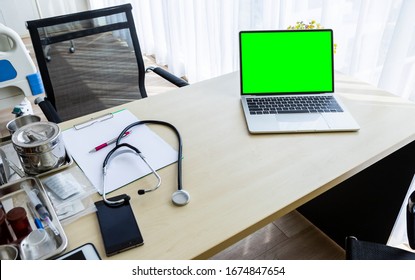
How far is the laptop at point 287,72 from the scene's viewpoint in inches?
43.1

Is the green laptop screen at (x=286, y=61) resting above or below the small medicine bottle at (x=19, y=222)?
above

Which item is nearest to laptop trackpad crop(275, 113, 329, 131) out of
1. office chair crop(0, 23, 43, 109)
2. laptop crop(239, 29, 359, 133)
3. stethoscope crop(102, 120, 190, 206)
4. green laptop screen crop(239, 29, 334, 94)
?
laptop crop(239, 29, 359, 133)

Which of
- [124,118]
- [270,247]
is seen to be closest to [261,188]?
[124,118]

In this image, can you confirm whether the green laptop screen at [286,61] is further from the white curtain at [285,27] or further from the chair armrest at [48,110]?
the chair armrest at [48,110]

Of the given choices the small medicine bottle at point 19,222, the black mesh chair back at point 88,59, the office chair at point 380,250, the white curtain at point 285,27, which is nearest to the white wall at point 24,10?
the white curtain at point 285,27

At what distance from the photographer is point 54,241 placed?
2.20ft

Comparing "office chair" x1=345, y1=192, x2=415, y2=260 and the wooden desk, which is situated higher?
the wooden desk

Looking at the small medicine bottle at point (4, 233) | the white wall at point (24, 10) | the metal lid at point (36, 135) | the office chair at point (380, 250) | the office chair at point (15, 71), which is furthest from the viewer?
the white wall at point (24, 10)

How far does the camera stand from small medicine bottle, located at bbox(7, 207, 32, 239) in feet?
2.15

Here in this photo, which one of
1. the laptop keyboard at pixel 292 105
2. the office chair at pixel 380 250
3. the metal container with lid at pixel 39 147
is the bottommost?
the office chair at pixel 380 250

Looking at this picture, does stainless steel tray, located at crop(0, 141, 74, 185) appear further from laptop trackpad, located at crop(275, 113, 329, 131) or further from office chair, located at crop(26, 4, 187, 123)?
laptop trackpad, located at crop(275, 113, 329, 131)

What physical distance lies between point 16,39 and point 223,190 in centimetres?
168

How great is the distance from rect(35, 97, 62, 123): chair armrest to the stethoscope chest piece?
722 millimetres

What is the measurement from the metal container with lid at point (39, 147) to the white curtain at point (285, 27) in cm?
122
